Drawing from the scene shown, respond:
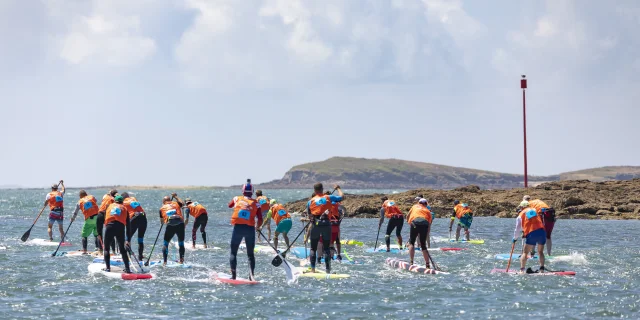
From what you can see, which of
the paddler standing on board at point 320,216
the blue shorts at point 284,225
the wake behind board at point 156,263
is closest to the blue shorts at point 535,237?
the paddler standing on board at point 320,216

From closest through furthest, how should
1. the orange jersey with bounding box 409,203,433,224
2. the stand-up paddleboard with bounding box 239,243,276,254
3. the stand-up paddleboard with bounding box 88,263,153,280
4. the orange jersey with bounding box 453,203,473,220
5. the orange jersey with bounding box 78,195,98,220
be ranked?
the stand-up paddleboard with bounding box 88,263,153,280 → the orange jersey with bounding box 409,203,433,224 → the orange jersey with bounding box 78,195,98,220 → the stand-up paddleboard with bounding box 239,243,276,254 → the orange jersey with bounding box 453,203,473,220

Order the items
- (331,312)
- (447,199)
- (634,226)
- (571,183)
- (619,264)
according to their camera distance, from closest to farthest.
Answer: (331,312)
(619,264)
(634,226)
(447,199)
(571,183)

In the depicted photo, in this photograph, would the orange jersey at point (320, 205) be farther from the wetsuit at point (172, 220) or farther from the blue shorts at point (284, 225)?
the blue shorts at point (284, 225)

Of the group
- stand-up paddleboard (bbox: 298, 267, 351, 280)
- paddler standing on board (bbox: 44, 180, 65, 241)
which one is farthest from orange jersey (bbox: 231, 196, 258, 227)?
paddler standing on board (bbox: 44, 180, 65, 241)

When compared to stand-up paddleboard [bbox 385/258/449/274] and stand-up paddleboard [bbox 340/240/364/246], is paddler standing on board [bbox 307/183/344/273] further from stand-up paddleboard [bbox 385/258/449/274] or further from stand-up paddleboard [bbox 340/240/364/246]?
stand-up paddleboard [bbox 340/240/364/246]

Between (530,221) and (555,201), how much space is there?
39942mm

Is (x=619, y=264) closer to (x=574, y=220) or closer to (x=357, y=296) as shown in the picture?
(x=357, y=296)

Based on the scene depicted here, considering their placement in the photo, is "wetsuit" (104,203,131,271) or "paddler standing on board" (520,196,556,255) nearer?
"wetsuit" (104,203,131,271)

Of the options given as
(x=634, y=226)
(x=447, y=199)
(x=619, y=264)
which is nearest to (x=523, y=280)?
(x=619, y=264)

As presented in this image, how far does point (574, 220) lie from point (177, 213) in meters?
35.3

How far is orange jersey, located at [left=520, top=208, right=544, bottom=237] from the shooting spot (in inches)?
751

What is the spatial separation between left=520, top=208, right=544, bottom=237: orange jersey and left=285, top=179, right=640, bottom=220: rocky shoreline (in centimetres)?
3352

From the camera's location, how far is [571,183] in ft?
221

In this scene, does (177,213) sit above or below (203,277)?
above
